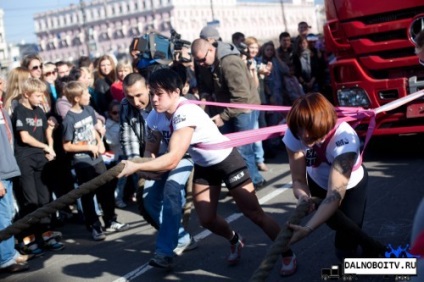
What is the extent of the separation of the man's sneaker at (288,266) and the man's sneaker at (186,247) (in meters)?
1.12

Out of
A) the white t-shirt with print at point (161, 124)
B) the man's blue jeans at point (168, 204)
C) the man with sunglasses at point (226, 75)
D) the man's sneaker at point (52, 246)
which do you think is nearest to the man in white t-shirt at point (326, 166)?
the white t-shirt with print at point (161, 124)

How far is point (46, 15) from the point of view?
13425cm

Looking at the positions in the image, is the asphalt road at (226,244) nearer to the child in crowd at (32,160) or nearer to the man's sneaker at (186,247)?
the man's sneaker at (186,247)

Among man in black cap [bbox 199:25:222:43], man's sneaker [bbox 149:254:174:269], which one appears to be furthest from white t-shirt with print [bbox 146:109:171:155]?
man in black cap [bbox 199:25:222:43]

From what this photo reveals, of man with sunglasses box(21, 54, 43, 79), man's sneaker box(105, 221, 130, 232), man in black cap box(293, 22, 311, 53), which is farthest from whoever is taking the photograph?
man in black cap box(293, 22, 311, 53)

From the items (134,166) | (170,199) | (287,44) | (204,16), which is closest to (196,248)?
(170,199)

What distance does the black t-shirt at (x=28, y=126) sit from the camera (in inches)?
233

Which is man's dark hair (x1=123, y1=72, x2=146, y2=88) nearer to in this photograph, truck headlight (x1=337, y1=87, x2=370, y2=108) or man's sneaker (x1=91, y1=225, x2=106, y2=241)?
man's sneaker (x1=91, y1=225, x2=106, y2=241)

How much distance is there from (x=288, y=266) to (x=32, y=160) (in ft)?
Answer: 9.56

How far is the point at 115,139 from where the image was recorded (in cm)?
741

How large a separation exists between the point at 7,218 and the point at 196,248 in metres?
1.68

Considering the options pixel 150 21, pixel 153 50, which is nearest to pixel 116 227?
pixel 153 50

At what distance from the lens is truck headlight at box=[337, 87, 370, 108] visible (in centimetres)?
717

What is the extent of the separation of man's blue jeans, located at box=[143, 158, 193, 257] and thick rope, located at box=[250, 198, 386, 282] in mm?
1689
